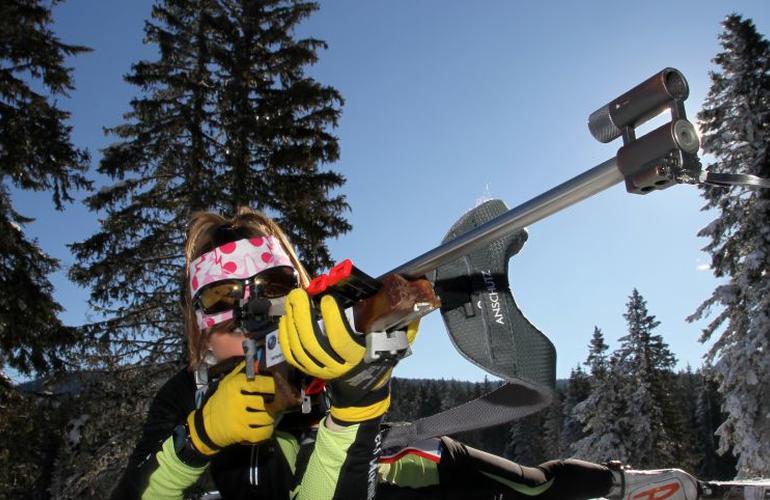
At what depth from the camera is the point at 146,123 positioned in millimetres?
16906

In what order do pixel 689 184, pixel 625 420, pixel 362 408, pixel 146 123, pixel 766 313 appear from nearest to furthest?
pixel 689 184 < pixel 362 408 < pixel 146 123 < pixel 766 313 < pixel 625 420

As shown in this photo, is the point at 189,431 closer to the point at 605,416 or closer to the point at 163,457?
the point at 163,457

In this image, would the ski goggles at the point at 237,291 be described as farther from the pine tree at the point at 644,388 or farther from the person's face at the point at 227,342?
the pine tree at the point at 644,388

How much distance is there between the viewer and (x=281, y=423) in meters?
4.15

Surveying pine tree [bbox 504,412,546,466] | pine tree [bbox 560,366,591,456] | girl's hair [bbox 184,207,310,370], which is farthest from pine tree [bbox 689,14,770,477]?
pine tree [bbox 504,412,546,466]

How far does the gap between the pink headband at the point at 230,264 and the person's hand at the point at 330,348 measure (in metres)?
1.56

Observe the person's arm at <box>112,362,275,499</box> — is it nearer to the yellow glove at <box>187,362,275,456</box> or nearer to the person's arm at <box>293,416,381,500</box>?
the yellow glove at <box>187,362,275,456</box>

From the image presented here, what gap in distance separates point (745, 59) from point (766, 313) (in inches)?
322

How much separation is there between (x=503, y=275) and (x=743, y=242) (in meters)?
19.7

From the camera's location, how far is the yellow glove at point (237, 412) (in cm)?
287

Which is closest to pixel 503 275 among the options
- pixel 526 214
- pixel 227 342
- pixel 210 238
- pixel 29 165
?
pixel 526 214

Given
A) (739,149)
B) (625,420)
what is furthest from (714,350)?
(625,420)

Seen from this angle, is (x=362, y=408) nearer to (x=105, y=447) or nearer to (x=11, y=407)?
(x=11, y=407)

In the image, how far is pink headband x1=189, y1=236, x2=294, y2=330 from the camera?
3.93m
